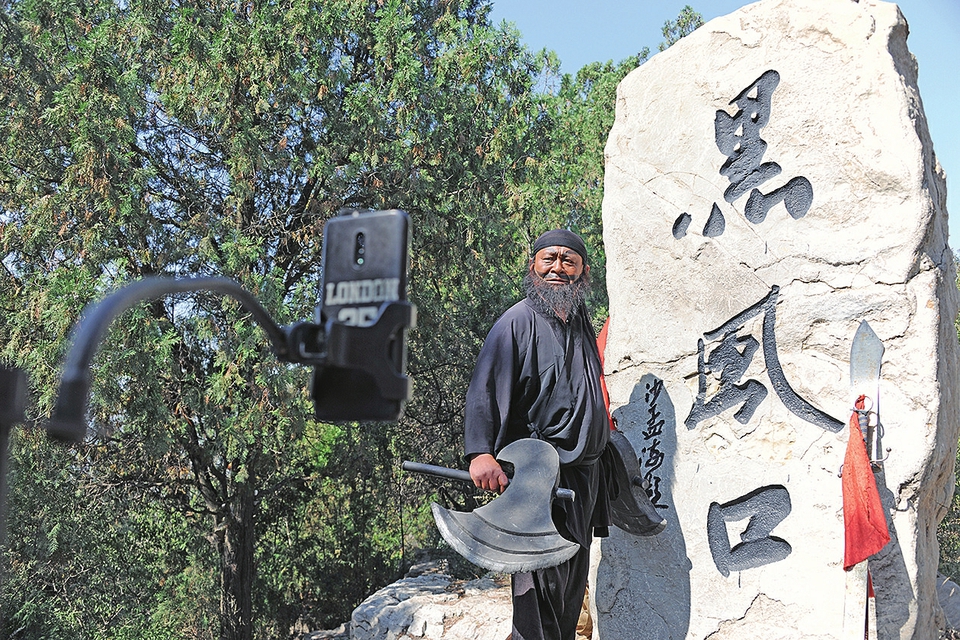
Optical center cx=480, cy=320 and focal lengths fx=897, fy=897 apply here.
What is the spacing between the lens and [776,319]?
3529 mm

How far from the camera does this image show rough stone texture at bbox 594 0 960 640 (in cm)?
322

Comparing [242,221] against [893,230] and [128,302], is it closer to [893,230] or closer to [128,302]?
[893,230]

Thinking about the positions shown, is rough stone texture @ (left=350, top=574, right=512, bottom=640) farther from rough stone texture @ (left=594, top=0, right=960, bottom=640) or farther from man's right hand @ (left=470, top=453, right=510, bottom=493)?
man's right hand @ (left=470, top=453, right=510, bottom=493)

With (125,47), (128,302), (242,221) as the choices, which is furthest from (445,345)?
(128,302)

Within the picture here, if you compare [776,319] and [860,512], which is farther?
[776,319]

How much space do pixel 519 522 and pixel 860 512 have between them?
46.1 inches

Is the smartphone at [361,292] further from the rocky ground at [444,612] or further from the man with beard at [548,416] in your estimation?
the rocky ground at [444,612]

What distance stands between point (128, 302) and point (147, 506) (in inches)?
226

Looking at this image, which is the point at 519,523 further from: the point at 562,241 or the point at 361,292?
the point at 361,292

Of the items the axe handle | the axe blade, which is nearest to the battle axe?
the axe blade

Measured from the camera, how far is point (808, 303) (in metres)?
3.45

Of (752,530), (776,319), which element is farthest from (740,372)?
(752,530)

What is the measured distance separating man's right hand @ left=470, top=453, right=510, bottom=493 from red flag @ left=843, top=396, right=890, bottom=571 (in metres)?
1.19

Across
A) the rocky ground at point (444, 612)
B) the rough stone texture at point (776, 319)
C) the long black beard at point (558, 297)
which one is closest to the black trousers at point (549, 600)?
the rough stone texture at point (776, 319)
